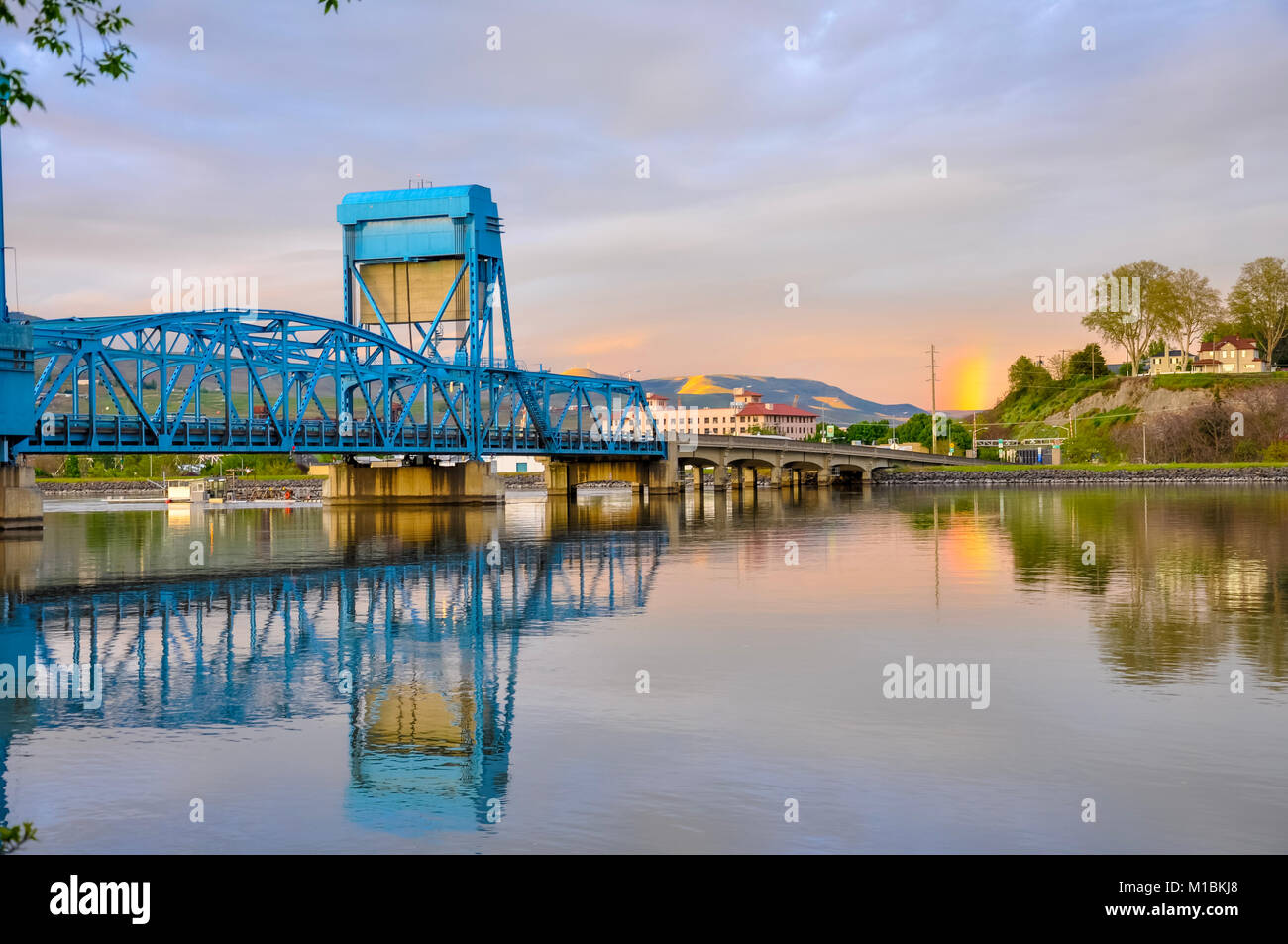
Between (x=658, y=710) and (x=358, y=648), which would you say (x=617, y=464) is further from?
(x=658, y=710)

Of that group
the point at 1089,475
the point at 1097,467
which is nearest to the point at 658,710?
the point at 1089,475

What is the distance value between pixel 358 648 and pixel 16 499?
5390 cm

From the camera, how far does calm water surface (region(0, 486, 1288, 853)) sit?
583 inches

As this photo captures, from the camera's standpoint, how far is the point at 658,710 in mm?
21219

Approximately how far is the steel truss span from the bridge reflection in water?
28.6 meters

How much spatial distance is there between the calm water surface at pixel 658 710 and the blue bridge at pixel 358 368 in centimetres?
3015

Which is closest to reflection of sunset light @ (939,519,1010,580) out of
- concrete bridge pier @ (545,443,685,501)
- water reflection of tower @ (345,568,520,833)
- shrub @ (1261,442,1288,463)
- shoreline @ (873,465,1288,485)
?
water reflection of tower @ (345,568,520,833)

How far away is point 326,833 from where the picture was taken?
14.6 m

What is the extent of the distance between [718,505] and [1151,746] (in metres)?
101

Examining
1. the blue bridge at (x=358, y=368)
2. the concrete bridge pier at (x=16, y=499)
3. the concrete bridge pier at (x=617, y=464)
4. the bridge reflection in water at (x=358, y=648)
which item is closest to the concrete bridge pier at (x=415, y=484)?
the blue bridge at (x=358, y=368)

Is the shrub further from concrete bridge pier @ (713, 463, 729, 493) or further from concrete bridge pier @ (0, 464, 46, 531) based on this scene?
concrete bridge pier @ (0, 464, 46, 531)
